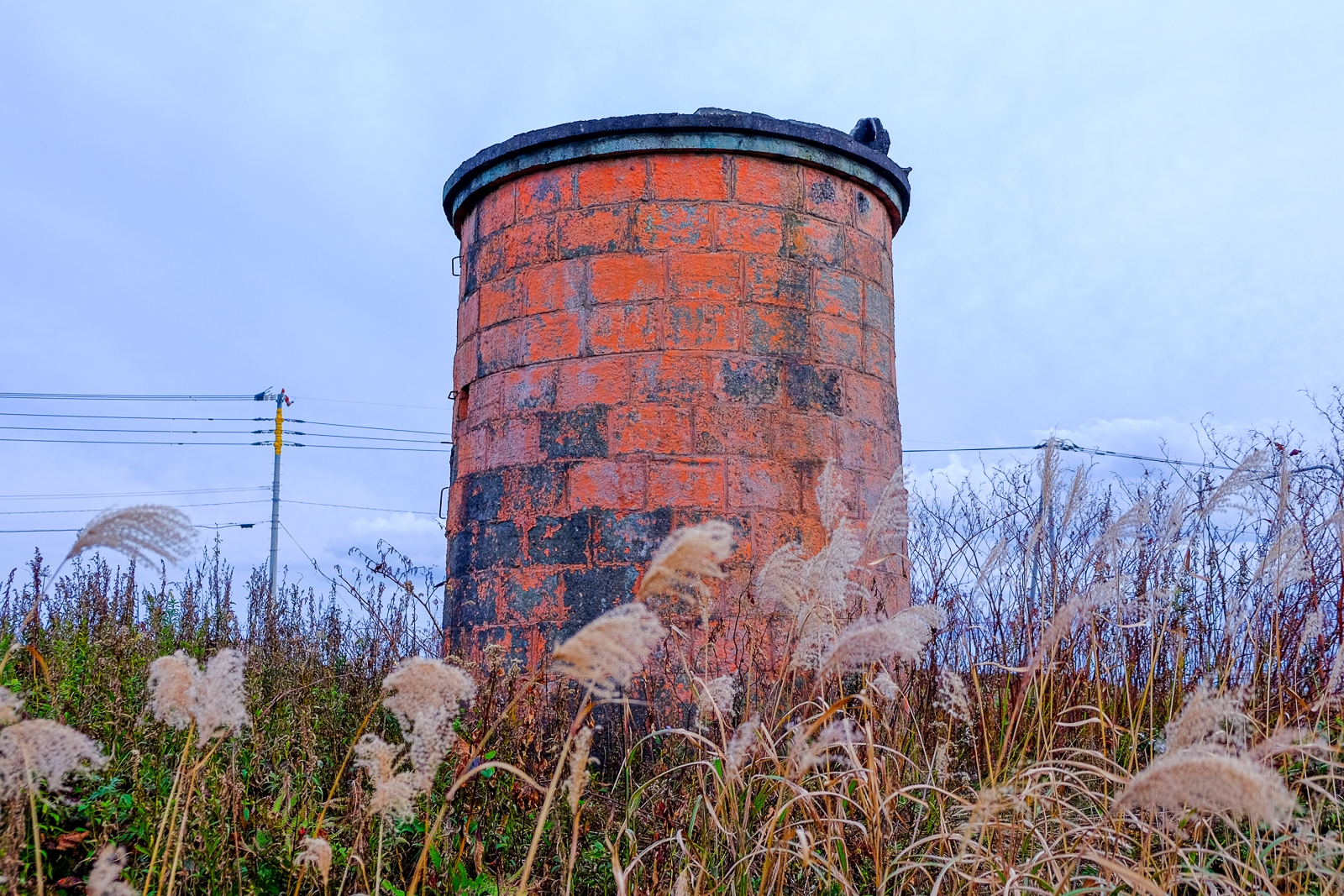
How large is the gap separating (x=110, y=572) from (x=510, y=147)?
3.69 meters

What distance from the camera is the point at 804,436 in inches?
212

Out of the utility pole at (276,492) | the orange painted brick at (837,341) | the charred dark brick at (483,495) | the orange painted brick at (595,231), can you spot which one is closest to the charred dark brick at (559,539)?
the charred dark brick at (483,495)

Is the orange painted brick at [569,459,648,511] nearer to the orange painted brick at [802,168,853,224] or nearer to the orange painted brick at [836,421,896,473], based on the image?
the orange painted brick at [836,421,896,473]

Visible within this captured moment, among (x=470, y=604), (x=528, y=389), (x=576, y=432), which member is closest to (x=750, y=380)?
(x=576, y=432)

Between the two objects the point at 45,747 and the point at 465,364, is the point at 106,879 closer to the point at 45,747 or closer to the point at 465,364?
the point at 45,747

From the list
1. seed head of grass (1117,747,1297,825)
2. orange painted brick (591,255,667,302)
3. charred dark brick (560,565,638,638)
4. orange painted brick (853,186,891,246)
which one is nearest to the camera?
seed head of grass (1117,747,1297,825)

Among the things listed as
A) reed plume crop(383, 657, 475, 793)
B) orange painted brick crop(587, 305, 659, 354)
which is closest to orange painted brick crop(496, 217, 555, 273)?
orange painted brick crop(587, 305, 659, 354)

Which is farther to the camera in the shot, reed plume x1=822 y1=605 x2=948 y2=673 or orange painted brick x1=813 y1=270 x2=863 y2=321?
orange painted brick x1=813 y1=270 x2=863 y2=321

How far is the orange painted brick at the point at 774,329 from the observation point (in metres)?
5.37

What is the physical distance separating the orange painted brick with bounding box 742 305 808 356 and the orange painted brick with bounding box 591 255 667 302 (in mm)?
450

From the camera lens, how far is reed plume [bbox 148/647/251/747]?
1871 mm

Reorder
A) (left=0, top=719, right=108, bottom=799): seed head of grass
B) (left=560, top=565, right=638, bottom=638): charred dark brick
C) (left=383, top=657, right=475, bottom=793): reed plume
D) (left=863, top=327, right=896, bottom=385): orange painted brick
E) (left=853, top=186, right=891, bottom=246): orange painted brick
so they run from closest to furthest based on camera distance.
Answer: (left=0, top=719, right=108, bottom=799): seed head of grass < (left=383, top=657, right=475, bottom=793): reed plume < (left=560, top=565, right=638, bottom=638): charred dark brick < (left=863, top=327, right=896, bottom=385): orange painted brick < (left=853, top=186, right=891, bottom=246): orange painted brick

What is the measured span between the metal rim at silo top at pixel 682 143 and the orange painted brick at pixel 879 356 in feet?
2.75

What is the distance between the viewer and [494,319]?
5.82 meters
